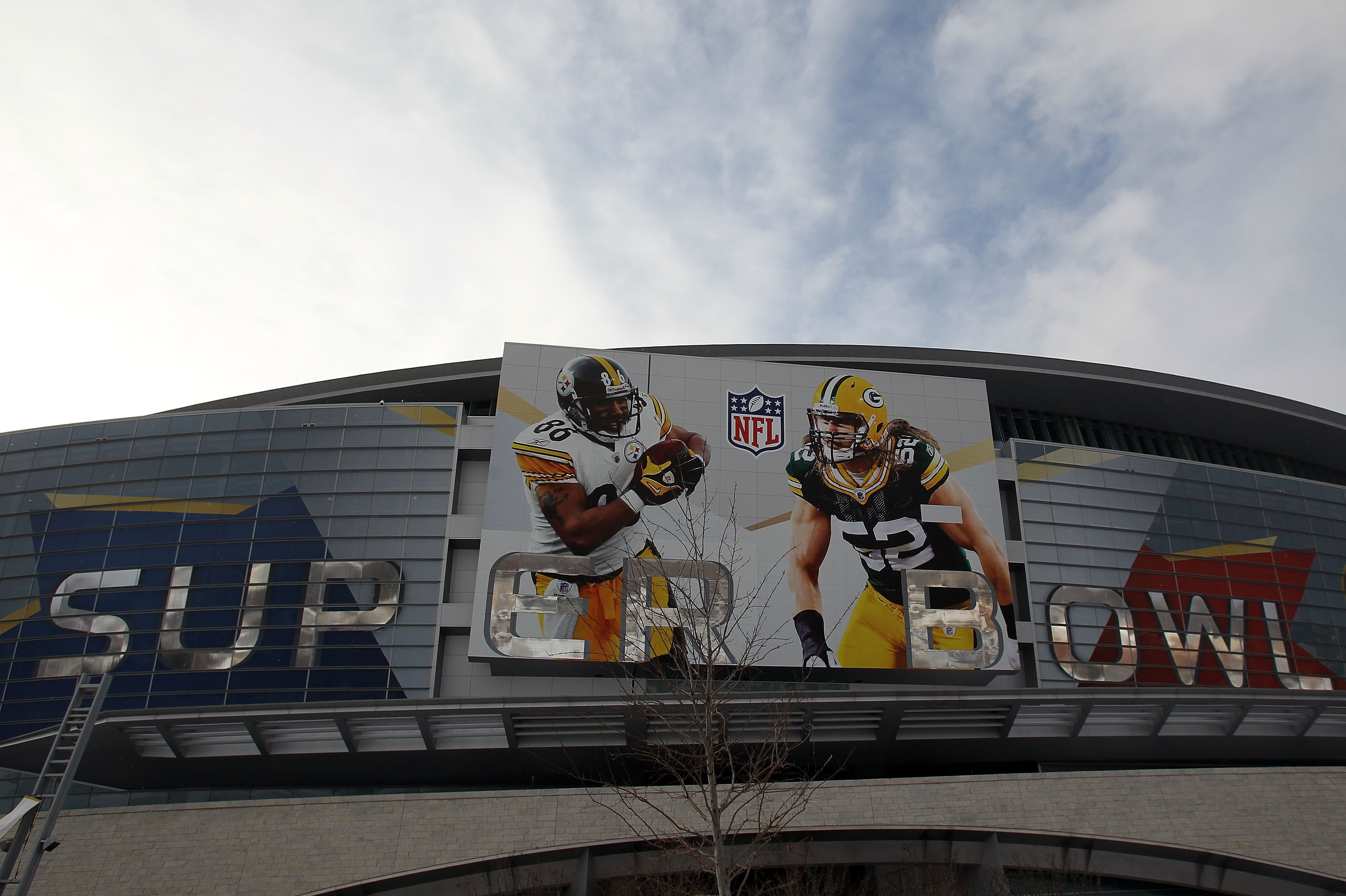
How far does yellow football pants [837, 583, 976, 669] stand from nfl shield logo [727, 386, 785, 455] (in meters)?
7.12

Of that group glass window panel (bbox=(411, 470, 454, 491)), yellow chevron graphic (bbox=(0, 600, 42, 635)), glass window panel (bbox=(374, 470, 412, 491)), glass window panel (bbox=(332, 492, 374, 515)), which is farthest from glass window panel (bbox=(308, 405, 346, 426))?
yellow chevron graphic (bbox=(0, 600, 42, 635))

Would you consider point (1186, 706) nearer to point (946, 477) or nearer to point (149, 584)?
point (946, 477)

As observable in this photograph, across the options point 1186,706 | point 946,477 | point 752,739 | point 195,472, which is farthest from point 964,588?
point 195,472

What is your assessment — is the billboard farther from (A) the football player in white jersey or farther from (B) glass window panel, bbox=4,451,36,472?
(B) glass window panel, bbox=4,451,36,472

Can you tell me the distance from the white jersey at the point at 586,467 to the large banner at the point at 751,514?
0.22 ft

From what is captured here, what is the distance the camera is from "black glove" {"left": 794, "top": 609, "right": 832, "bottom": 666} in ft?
113

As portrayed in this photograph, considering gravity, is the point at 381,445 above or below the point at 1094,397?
below

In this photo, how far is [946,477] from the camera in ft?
125

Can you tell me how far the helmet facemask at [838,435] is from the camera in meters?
38.2

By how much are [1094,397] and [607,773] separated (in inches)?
1248

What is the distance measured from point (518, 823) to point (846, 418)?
21.4 metres

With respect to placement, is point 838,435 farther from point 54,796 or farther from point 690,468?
point 54,796

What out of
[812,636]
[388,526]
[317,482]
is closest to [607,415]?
[388,526]

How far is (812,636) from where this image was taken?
34656mm
